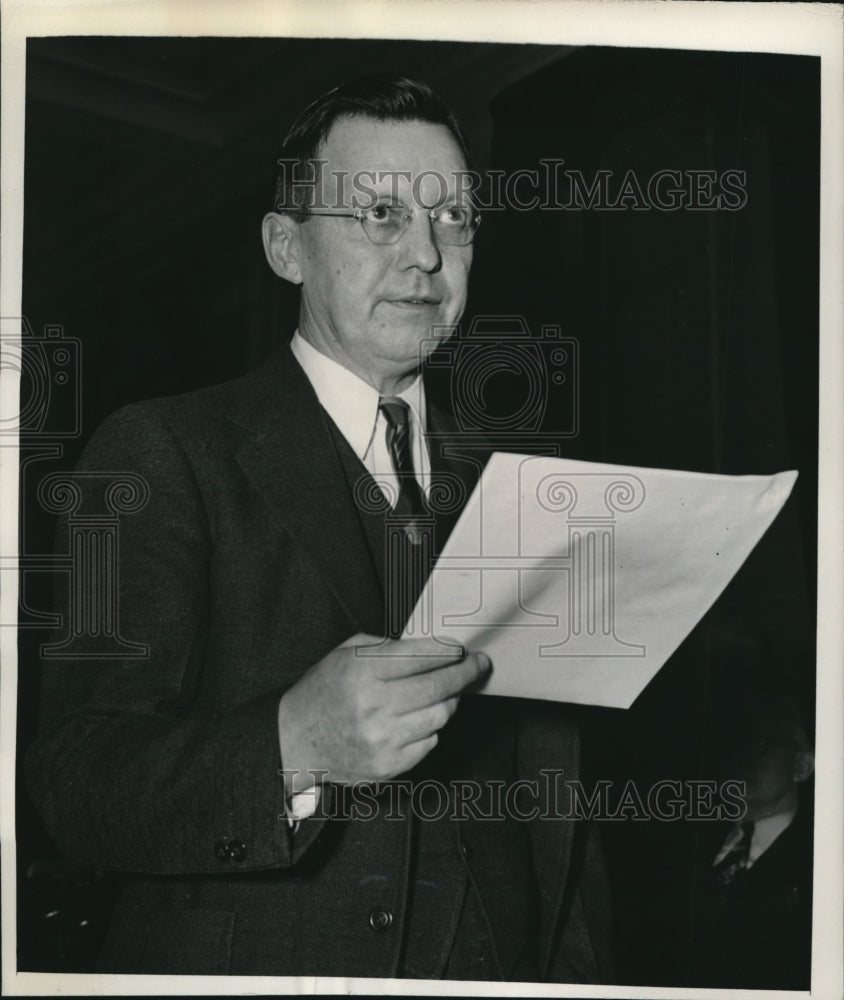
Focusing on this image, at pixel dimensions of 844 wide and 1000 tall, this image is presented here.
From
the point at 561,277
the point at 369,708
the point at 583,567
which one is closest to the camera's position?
the point at 369,708

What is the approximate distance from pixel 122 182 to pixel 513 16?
549mm

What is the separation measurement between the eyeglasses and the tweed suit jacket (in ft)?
0.75

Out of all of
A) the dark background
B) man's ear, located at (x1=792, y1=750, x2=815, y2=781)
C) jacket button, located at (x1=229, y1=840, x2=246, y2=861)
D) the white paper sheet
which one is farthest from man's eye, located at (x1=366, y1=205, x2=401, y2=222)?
man's ear, located at (x1=792, y1=750, x2=815, y2=781)

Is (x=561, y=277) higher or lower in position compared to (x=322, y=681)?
higher

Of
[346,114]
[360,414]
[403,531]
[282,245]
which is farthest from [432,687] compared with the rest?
[346,114]

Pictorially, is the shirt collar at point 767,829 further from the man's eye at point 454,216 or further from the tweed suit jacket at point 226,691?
the man's eye at point 454,216

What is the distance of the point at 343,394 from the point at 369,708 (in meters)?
0.40

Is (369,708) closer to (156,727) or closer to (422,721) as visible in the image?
(422,721)

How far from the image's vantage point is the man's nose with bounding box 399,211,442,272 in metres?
1.36

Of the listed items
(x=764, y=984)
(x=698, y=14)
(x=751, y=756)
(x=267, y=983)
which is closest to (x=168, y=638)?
(x=267, y=983)

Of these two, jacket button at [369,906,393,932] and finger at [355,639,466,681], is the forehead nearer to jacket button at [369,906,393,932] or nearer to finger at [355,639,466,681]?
finger at [355,639,466,681]

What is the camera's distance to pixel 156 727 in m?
1.23

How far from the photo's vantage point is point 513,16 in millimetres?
1438

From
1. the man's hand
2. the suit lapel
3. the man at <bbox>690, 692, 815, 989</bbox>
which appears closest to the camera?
the man's hand
